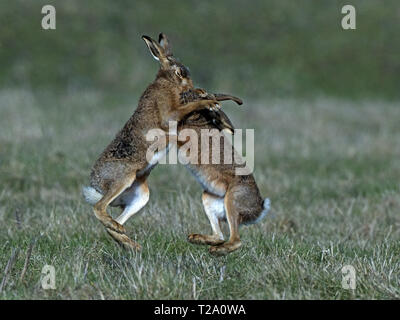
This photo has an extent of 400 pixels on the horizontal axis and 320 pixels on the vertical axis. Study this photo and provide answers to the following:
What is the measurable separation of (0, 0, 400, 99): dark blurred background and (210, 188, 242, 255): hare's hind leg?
1045 centimetres

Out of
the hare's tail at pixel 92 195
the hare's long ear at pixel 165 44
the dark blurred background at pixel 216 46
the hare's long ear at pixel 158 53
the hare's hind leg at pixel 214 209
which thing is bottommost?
the hare's hind leg at pixel 214 209

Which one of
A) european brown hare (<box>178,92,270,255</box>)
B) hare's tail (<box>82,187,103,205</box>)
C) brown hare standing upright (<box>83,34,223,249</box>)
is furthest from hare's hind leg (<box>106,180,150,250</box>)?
european brown hare (<box>178,92,270,255</box>)

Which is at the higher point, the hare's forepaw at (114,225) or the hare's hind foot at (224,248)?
the hare's forepaw at (114,225)

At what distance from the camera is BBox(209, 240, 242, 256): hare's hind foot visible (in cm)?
579

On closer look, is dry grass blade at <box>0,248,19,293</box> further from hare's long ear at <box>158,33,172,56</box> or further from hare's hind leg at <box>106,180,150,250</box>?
hare's long ear at <box>158,33,172,56</box>

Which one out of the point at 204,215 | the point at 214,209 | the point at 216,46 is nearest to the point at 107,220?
the point at 214,209

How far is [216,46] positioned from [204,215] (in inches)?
453

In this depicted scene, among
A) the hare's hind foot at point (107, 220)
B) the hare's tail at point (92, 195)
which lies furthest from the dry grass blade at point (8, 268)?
the hare's tail at point (92, 195)

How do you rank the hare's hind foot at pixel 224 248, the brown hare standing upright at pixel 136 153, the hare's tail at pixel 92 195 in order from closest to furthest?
1. the hare's hind foot at pixel 224 248
2. the brown hare standing upright at pixel 136 153
3. the hare's tail at pixel 92 195

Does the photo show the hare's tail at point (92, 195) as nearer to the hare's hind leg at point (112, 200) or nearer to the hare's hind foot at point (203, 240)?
the hare's hind leg at point (112, 200)

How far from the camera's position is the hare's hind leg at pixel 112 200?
19.5 feet

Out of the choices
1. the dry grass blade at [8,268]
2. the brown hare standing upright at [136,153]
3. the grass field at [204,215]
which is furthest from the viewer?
the brown hare standing upright at [136,153]

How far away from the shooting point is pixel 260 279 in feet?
17.2

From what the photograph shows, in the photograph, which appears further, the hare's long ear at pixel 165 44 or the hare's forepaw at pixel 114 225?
the hare's long ear at pixel 165 44
